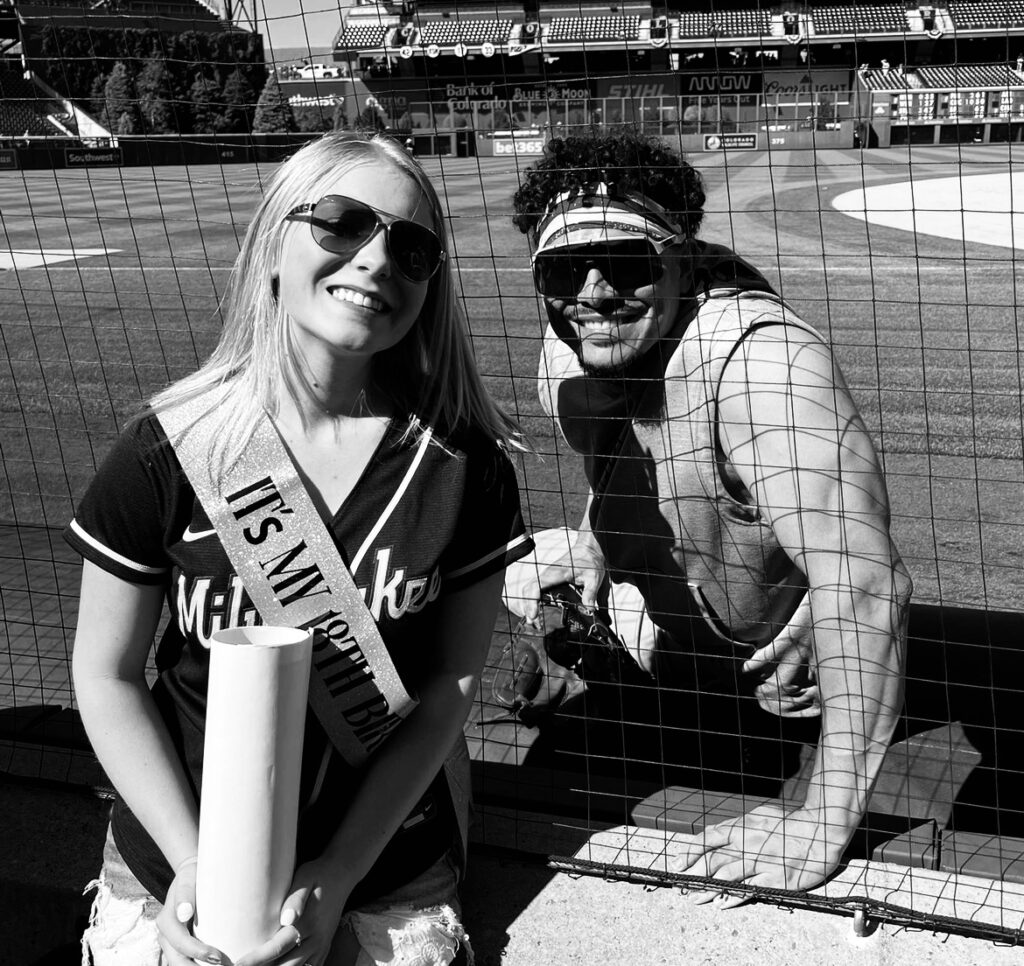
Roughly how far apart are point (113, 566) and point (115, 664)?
158mm

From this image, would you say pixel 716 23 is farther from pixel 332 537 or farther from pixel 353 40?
pixel 332 537

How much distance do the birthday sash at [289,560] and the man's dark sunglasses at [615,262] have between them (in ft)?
3.17

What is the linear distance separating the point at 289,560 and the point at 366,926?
582 millimetres

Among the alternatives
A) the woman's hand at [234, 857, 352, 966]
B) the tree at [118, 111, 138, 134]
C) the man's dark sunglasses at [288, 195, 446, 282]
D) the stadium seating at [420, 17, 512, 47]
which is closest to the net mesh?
the stadium seating at [420, 17, 512, 47]

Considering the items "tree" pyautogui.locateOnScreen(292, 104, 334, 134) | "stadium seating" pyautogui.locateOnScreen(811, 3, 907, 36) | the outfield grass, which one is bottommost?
the outfield grass

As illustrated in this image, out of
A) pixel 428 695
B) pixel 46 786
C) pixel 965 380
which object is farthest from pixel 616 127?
pixel 965 380

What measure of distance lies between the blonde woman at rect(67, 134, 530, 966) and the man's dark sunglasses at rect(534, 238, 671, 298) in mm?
647

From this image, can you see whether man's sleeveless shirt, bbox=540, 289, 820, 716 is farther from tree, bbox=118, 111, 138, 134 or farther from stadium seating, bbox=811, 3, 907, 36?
tree, bbox=118, 111, 138, 134

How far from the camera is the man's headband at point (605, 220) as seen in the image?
87.8 inches

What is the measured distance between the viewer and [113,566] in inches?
58.7

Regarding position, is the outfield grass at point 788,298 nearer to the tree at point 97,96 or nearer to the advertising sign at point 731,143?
the advertising sign at point 731,143

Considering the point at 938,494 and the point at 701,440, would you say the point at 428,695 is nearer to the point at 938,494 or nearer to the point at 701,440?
the point at 701,440

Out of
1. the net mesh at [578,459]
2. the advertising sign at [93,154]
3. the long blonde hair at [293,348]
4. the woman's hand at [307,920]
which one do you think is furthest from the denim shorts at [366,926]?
the advertising sign at [93,154]

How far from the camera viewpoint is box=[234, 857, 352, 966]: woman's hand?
1348mm
